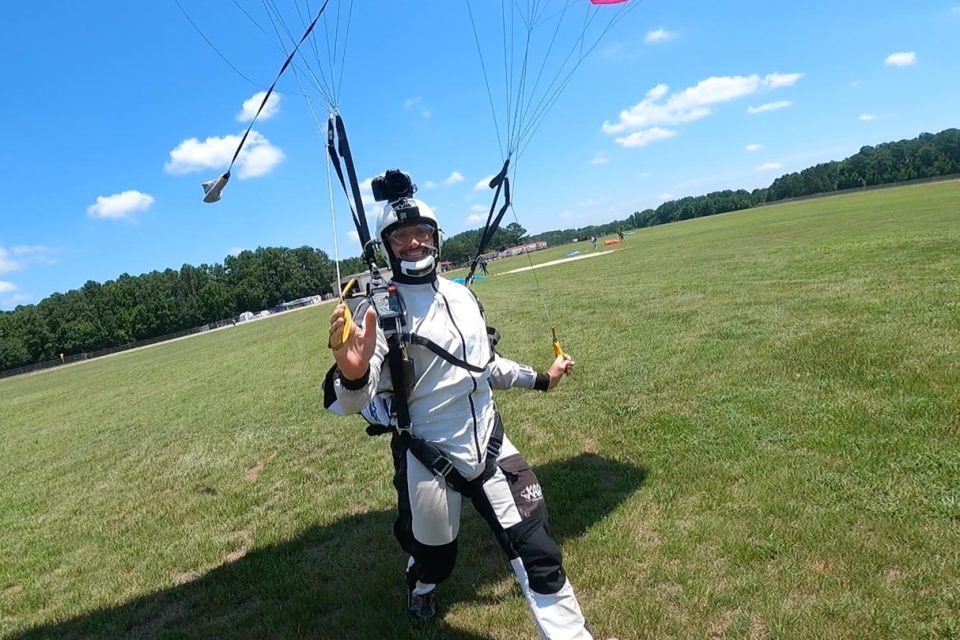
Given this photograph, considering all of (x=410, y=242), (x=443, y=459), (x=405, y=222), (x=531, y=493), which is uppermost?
(x=405, y=222)

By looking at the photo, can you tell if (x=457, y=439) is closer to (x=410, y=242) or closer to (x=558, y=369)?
(x=558, y=369)

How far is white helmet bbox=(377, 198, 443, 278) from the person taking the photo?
127 inches

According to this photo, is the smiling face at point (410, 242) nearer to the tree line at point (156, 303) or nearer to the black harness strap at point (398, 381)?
the black harness strap at point (398, 381)

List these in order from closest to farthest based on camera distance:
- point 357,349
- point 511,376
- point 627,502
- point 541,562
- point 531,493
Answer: point 357,349
point 541,562
point 531,493
point 511,376
point 627,502

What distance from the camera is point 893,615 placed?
3.17m

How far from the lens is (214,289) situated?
111125mm

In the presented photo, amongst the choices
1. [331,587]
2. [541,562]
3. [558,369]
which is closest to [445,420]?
[541,562]

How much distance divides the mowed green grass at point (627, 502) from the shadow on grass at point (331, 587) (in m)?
0.02

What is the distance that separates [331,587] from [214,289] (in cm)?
11774

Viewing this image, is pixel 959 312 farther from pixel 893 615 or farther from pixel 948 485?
pixel 893 615

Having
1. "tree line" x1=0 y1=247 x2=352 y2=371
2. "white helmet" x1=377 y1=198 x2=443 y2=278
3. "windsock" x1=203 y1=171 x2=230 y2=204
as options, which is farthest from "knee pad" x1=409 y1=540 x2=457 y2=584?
"tree line" x1=0 y1=247 x2=352 y2=371

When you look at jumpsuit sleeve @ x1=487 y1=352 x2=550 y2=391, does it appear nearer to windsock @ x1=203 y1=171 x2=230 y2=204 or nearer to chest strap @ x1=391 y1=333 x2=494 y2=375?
chest strap @ x1=391 y1=333 x2=494 y2=375

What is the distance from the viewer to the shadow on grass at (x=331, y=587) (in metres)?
4.09

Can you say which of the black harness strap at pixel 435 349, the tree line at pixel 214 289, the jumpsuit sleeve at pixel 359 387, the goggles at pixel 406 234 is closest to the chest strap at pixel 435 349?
the black harness strap at pixel 435 349
